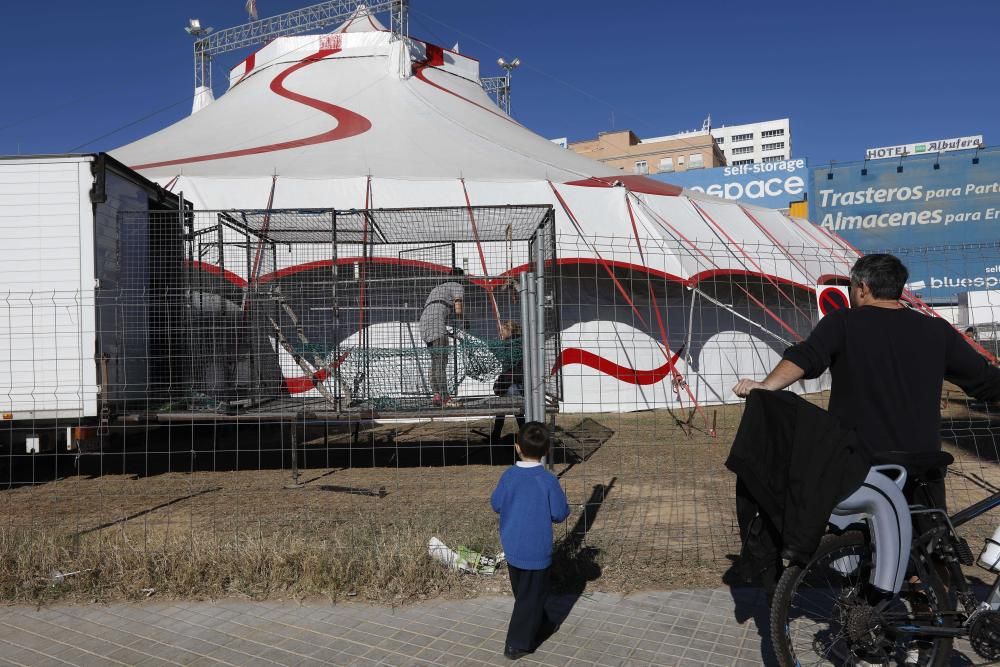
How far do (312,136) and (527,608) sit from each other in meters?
12.6

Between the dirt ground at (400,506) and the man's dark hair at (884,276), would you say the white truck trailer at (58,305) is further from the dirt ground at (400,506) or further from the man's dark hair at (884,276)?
the man's dark hair at (884,276)

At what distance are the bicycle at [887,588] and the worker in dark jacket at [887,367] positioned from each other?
→ 131 mm

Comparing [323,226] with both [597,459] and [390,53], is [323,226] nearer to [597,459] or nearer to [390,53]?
[597,459]

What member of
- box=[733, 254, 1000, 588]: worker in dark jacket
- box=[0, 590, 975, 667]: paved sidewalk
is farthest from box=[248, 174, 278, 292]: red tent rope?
box=[733, 254, 1000, 588]: worker in dark jacket

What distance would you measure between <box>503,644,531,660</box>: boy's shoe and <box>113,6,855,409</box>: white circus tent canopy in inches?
256

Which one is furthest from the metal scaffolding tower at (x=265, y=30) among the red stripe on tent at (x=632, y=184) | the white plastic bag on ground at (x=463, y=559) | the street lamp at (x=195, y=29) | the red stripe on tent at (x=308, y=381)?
the white plastic bag on ground at (x=463, y=559)

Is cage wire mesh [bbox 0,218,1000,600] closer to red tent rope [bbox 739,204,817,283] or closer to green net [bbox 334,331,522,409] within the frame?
green net [bbox 334,331,522,409]

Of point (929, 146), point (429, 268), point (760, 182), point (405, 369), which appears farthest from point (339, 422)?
point (929, 146)

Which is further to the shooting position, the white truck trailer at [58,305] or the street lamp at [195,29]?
the street lamp at [195,29]

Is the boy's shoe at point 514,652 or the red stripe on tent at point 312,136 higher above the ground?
the red stripe on tent at point 312,136

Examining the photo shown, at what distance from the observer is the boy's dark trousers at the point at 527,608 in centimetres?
353

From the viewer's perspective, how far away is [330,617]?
404 cm

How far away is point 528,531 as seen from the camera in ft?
11.7

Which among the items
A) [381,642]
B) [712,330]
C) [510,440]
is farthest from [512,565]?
[712,330]
